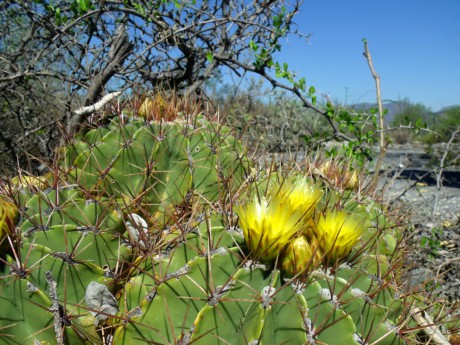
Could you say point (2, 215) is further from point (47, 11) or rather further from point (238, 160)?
point (47, 11)

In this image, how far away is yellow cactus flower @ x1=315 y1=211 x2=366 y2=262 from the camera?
1.14 m

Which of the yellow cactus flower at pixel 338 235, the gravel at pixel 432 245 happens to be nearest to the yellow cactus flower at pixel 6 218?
the yellow cactus flower at pixel 338 235

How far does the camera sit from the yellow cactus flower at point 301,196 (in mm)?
1163

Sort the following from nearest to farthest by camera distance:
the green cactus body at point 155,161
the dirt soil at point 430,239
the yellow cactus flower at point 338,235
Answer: the yellow cactus flower at point 338,235
the green cactus body at point 155,161
the dirt soil at point 430,239

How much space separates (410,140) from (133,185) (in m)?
20.9

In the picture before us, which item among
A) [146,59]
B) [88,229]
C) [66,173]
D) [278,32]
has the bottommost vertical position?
[88,229]

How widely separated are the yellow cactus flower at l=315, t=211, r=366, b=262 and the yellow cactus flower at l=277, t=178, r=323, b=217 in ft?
0.19

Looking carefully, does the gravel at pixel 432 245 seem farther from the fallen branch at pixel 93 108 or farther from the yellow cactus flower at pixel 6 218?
the yellow cactus flower at pixel 6 218

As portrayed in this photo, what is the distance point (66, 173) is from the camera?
1505 mm

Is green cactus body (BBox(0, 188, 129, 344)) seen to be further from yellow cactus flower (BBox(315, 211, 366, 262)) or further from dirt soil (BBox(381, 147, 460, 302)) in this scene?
dirt soil (BBox(381, 147, 460, 302))

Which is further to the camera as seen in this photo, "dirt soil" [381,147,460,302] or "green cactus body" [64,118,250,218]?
"dirt soil" [381,147,460,302]

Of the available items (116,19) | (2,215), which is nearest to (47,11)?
(116,19)

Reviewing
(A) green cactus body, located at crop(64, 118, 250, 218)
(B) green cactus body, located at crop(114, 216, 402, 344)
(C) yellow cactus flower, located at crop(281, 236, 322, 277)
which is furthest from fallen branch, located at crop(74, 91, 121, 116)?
(C) yellow cactus flower, located at crop(281, 236, 322, 277)

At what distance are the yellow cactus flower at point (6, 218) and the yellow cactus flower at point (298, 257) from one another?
30.4 inches
